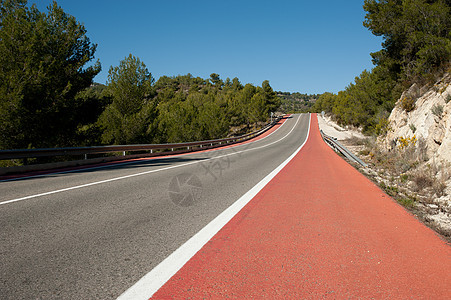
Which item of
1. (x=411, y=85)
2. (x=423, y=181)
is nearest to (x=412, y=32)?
(x=411, y=85)

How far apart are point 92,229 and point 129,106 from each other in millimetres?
26583

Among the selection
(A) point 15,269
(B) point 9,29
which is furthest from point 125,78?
(A) point 15,269

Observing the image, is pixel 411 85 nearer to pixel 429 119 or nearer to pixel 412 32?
pixel 412 32

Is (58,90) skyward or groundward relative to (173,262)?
skyward

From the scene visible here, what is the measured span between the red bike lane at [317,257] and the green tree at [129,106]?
23423 mm

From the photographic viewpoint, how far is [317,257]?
309 cm

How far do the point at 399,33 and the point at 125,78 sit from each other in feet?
81.4

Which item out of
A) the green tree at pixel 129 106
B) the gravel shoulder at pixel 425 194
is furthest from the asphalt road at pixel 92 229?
the green tree at pixel 129 106

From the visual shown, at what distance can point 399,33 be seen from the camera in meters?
16.0

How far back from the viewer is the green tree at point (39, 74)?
46.7 ft

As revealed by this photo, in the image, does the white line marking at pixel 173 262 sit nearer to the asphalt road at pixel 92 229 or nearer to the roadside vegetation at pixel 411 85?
the asphalt road at pixel 92 229

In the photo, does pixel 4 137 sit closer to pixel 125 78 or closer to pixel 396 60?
pixel 125 78

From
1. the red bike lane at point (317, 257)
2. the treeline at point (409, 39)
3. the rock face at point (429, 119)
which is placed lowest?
the red bike lane at point (317, 257)

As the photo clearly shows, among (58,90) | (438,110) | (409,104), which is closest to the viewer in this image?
(438,110)
